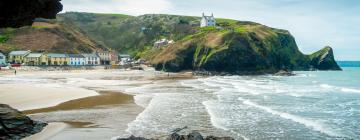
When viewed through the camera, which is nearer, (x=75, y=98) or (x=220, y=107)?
(x=220, y=107)

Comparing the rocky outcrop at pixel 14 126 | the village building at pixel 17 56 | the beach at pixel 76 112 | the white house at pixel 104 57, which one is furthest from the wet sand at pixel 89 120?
the white house at pixel 104 57

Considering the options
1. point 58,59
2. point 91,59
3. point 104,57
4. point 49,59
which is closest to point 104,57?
point 104,57

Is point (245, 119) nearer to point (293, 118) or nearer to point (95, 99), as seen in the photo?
point (293, 118)

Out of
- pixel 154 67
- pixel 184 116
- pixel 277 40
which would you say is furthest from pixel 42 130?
pixel 277 40

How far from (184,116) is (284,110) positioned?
33.6 ft

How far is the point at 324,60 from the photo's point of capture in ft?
580

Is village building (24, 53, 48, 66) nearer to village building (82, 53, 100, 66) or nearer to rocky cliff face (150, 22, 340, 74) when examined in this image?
village building (82, 53, 100, 66)

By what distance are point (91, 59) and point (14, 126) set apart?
417 feet

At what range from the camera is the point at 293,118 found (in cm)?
2994

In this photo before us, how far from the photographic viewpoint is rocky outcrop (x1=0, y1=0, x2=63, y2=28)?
1510cm

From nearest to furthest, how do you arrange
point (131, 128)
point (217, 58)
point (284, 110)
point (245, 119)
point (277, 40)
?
1. point (131, 128)
2. point (245, 119)
3. point (284, 110)
4. point (217, 58)
5. point (277, 40)

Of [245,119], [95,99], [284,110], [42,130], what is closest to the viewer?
[42,130]

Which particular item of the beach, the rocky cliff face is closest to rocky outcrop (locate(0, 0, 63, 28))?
the beach

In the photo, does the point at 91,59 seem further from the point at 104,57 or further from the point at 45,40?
the point at 45,40
